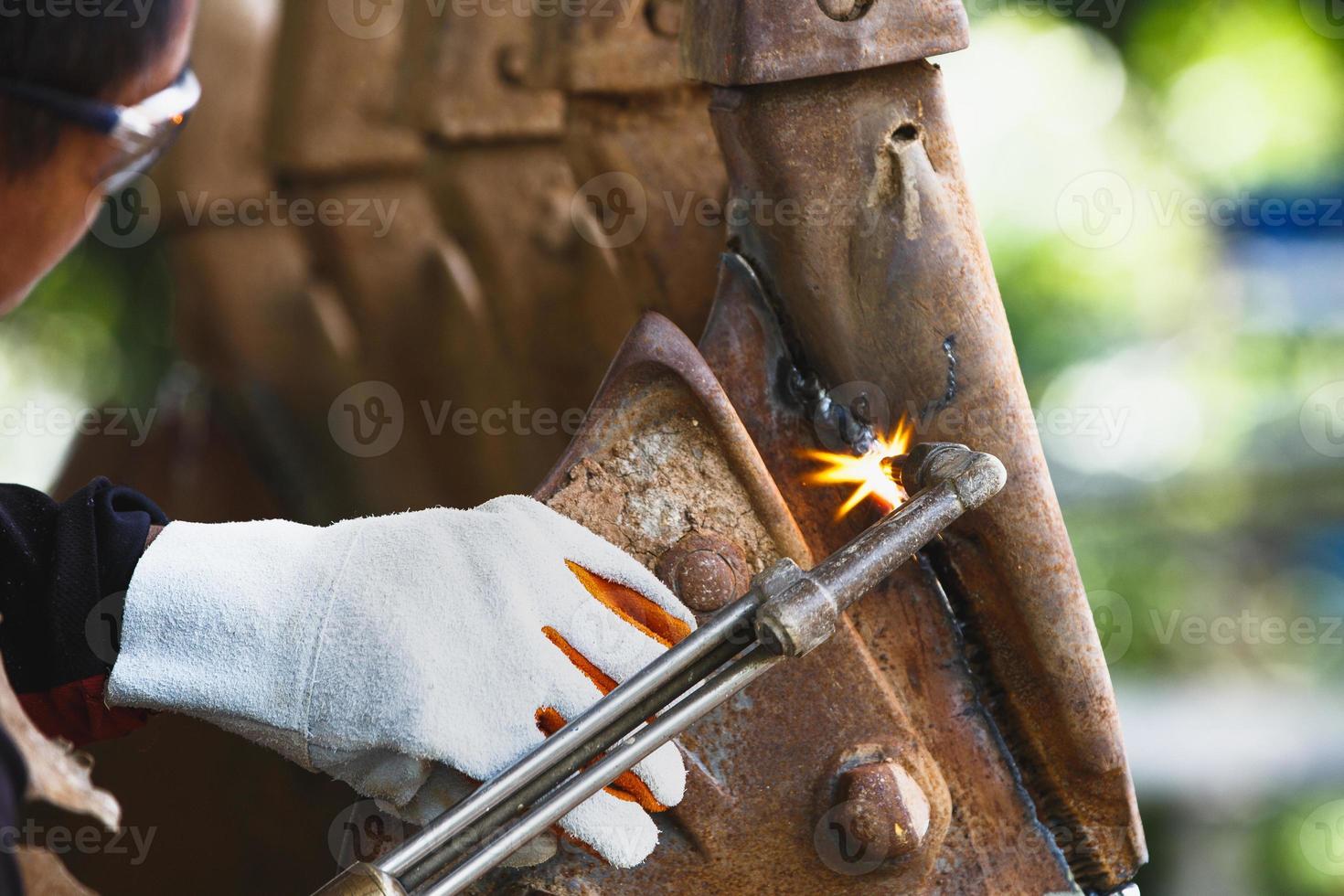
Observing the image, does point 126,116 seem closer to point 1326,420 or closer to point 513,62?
point 513,62

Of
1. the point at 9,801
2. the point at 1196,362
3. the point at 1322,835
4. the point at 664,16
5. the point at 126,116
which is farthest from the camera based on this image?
the point at 1196,362

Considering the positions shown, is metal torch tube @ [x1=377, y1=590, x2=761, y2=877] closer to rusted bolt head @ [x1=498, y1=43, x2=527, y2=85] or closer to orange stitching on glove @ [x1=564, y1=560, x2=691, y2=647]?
orange stitching on glove @ [x1=564, y1=560, x2=691, y2=647]

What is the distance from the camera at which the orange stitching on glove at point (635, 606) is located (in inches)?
35.8

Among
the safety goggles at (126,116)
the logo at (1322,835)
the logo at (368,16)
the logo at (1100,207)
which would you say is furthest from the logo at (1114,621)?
the safety goggles at (126,116)

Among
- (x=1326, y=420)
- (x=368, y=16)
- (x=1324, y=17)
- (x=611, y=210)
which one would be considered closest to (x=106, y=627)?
(x=611, y=210)

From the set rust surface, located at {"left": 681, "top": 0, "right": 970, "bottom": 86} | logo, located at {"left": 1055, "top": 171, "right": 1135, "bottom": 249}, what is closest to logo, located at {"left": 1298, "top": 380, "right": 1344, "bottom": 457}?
logo, located at {"left": 1055, "top": 171, "right": 1135, "bottom": 249}

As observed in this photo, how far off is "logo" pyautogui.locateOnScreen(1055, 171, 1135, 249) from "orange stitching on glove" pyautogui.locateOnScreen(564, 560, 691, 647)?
2827mm

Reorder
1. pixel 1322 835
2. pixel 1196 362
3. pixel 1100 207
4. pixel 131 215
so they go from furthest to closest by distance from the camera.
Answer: pixel 1100 207 → pixel 1196 362 → pixel 1322 835 → pixel 131 215

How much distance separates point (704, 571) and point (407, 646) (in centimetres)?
21

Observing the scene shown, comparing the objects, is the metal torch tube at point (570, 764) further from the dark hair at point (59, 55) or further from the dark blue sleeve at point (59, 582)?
the dark hair at point (59, 55)

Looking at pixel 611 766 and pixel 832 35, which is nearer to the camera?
pixel 611 766

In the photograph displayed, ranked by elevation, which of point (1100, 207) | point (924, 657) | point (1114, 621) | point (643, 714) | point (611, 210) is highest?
point (1100, 207)

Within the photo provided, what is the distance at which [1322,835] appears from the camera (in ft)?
10.4

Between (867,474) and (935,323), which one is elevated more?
(935,323)
